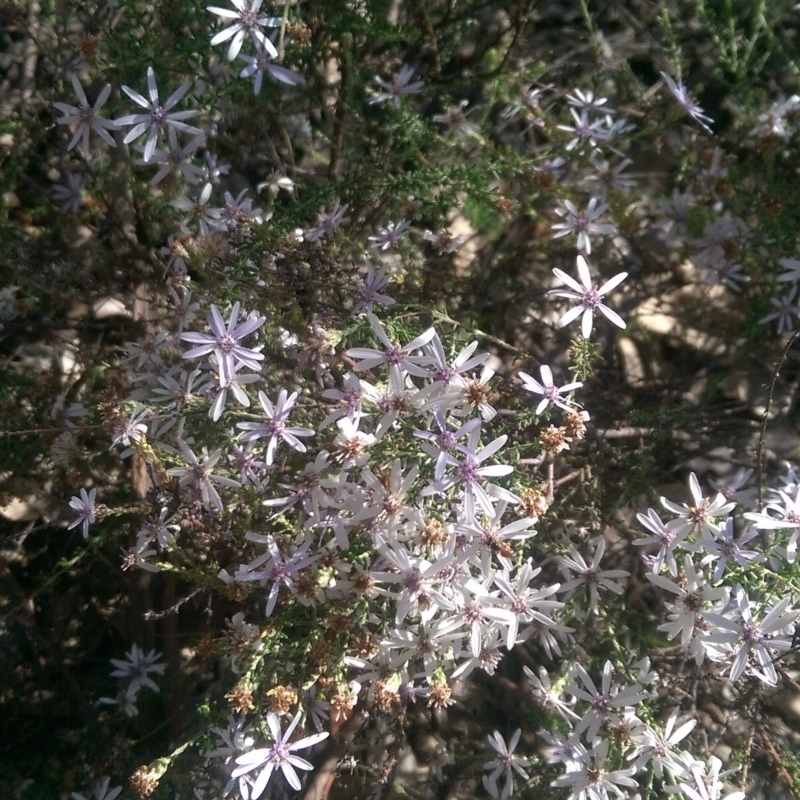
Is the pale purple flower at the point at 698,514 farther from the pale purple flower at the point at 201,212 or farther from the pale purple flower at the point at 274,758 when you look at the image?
the pale purple flower at the point at 201,212

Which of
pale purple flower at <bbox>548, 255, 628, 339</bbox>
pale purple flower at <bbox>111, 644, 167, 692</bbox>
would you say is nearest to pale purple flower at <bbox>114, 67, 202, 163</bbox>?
pale purple flower at <bbox>548, 255, 628, 339</bbox>

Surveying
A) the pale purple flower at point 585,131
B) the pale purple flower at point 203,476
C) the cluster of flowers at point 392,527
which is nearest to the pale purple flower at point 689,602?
the cluster of flowers at point 392,527

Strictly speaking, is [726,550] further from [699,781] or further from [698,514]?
[699,781]

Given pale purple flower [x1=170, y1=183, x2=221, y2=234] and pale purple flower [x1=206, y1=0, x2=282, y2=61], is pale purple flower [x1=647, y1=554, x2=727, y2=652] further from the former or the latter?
pale purple flower [x1=206, y1=0, x2=282, y2=61]

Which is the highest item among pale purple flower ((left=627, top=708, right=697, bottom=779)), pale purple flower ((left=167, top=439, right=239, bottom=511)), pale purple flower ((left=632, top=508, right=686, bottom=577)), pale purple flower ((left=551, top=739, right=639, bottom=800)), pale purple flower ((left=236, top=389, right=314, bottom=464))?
pale purple flower ((left=236, top=389, right=314, bottom=464))

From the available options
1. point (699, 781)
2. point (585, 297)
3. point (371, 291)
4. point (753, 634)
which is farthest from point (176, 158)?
point (699, 781)

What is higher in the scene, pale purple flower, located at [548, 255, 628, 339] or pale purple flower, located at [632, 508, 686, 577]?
pale purple flower, located at [548, 255, 628, 339]
